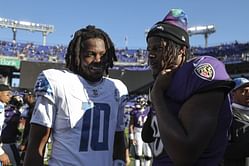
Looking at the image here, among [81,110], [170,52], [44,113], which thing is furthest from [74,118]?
[170,52]

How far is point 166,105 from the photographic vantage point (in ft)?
5.39

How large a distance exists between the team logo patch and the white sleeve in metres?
0.96

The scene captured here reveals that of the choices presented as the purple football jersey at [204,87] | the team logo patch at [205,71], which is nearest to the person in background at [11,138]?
the purple football jersey at [204,87]

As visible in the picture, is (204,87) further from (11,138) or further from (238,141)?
(11,138)

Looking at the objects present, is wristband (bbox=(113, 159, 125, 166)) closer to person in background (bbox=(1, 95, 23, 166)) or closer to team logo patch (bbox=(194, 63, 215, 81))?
team logo patch (bbox=(194, 63, 215, 81))

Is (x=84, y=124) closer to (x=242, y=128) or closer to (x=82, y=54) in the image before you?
(x=82, y=54)

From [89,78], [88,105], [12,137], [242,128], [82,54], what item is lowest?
[12,137]

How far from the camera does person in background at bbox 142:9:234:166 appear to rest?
1517mm

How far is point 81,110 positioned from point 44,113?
230 millimetres

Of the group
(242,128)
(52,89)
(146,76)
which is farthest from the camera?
(146,76)

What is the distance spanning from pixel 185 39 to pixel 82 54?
808mm

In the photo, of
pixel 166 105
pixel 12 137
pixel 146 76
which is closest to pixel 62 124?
pixel 166 105

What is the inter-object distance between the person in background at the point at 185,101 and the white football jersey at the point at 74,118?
0.60 meters

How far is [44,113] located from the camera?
221 cm
